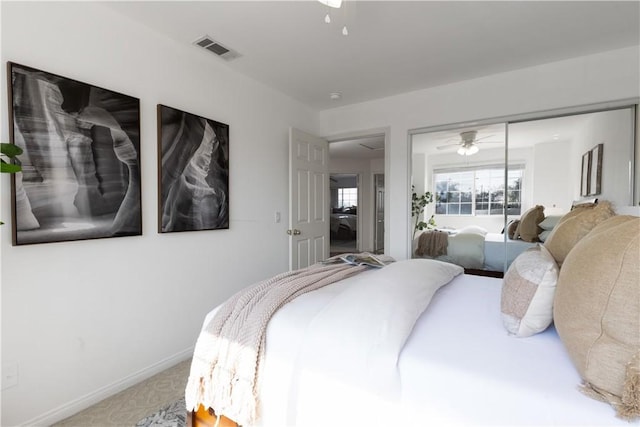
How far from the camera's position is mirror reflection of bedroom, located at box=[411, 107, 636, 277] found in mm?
2533

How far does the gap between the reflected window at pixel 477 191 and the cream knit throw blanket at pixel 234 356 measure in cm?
249

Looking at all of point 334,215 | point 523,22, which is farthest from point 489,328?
point 334,215

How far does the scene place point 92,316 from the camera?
1.89 metres

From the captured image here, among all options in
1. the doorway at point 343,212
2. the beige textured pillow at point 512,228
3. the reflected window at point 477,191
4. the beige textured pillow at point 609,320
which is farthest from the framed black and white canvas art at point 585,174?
the doorway at point 343,212

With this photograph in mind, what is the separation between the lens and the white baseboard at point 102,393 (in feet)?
5.55

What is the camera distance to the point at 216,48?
7.93ft

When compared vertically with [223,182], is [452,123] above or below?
above

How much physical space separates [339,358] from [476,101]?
2932 mm

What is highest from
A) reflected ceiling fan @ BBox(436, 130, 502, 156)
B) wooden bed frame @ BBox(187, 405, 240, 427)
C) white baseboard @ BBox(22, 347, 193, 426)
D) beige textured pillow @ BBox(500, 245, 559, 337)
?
reflected ceiling fan @ BBox(436, 130, 502, 156)

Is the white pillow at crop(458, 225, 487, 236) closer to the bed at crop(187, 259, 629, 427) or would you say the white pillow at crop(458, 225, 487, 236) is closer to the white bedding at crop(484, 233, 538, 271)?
the white bedding at crop(484, 233, 538, 271)

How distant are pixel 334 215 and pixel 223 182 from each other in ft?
25.0

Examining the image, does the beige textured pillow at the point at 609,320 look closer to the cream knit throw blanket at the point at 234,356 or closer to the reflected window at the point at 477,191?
the cream knit throw blanket at the point at 234,356

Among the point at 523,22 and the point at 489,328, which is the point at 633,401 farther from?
the point at 523,22

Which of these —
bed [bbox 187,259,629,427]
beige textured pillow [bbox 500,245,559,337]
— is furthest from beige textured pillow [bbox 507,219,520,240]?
beige textured pillow [bbox 500,245,559,337]
